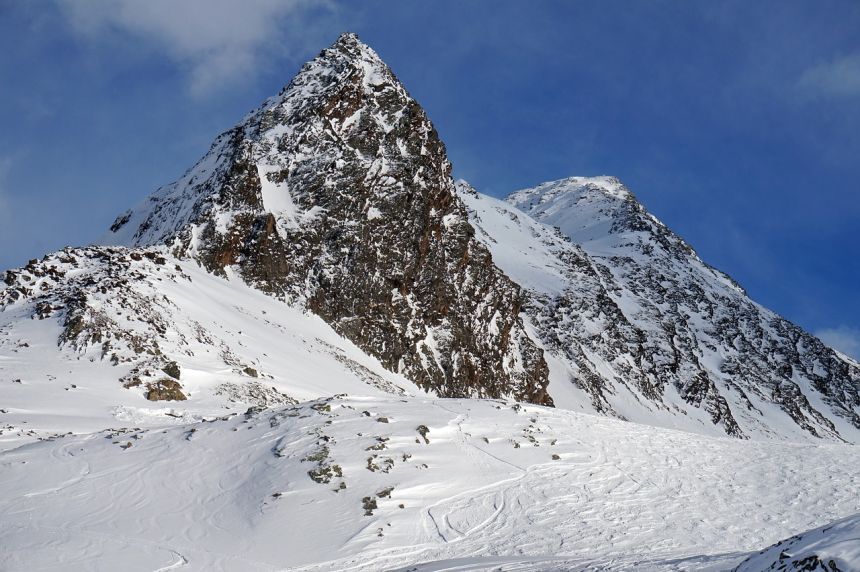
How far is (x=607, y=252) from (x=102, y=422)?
4955 inches

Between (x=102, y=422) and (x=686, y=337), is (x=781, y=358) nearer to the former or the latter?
(x=686, y=337)

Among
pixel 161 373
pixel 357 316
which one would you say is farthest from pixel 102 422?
pixel 357 316

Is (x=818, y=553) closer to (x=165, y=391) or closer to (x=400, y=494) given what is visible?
(x=400, y=494)

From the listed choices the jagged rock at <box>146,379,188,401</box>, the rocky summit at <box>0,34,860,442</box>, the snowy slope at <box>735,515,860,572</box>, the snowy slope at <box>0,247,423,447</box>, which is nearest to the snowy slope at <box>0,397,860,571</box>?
the snowy slope at <box>735,515,860,572</box>

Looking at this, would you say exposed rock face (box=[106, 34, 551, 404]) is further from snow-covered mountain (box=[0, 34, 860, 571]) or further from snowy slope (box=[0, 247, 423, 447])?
snowy slope (box=[0, 247, 423, 447])

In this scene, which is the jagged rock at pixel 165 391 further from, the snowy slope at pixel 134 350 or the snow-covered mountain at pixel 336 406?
the snowy slope at pixel 134 350

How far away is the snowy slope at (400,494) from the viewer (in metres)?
13.5

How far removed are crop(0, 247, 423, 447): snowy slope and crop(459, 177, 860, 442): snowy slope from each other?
38.5 metres

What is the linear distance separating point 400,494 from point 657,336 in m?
96.3

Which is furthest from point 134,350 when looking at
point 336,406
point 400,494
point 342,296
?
point 342,296

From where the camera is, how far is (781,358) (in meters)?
129

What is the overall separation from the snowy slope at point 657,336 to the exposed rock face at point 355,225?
58.8ft

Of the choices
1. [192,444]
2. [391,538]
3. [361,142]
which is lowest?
[391,538]

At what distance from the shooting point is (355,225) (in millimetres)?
54312
